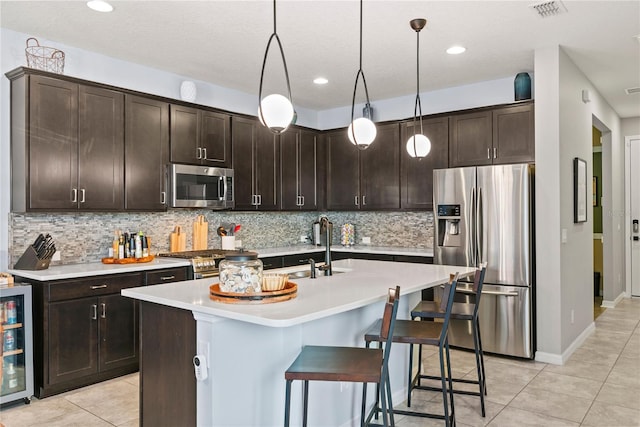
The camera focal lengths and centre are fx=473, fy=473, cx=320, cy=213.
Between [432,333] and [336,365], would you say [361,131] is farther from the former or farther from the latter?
[336,365]

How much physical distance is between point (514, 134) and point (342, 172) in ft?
7.22

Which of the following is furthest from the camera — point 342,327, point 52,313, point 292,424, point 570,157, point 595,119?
point 595,119

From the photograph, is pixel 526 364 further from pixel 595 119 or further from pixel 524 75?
pixel 595 119

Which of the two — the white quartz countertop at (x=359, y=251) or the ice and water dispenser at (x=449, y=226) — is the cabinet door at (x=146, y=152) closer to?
the white quartz countertop at (x=359, y=251)

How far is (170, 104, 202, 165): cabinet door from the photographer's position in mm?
4520

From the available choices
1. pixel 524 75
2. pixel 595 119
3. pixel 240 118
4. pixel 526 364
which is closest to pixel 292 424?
pixel 526 364

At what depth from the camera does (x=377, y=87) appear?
17.7 ft

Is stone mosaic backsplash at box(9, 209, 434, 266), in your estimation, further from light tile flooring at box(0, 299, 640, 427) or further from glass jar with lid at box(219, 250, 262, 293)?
glass jar with lid at box(219, 250, 262, 293)

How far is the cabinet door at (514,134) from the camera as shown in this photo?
4.52 m

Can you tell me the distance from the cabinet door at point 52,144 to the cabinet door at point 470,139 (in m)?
3.62

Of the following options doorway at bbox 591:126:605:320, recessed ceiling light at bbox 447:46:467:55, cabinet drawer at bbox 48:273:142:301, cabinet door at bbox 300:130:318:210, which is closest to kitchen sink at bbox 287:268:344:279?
cabinet drawer at bbox 48:273:142:301

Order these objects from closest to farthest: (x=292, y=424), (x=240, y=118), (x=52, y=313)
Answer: (x=292, y=424)
(x=52, y=313)
(x=240, y=118)

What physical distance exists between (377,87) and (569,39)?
2042mm

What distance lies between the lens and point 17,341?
335 centimetres
